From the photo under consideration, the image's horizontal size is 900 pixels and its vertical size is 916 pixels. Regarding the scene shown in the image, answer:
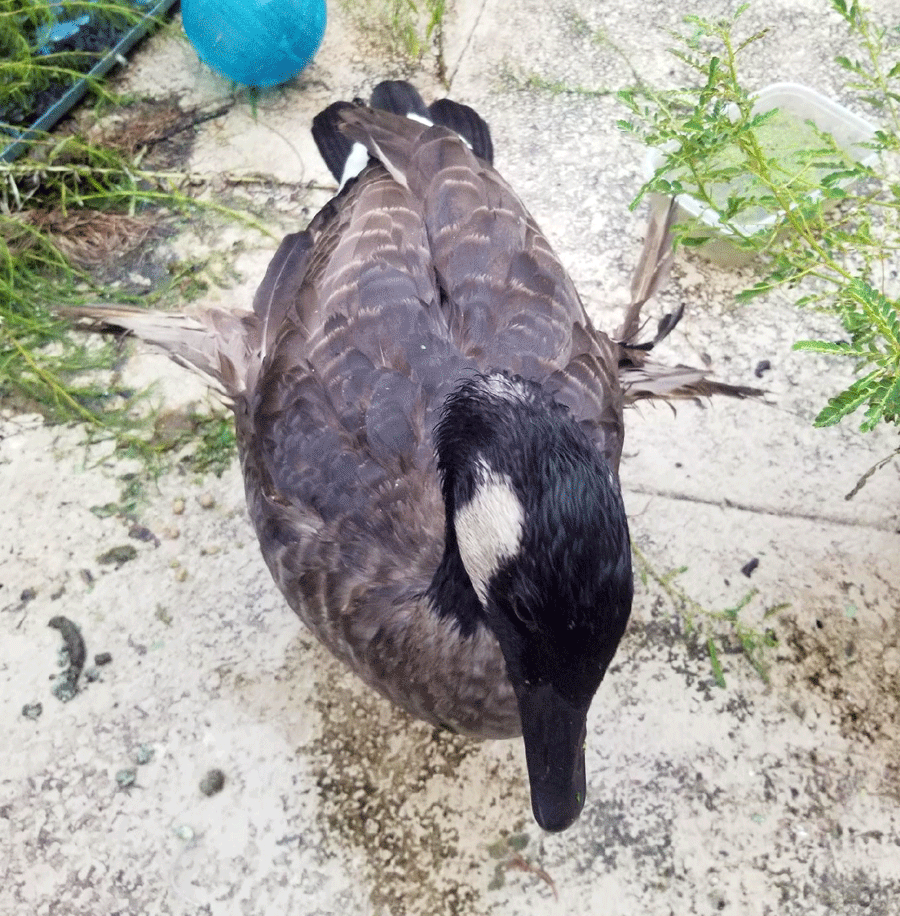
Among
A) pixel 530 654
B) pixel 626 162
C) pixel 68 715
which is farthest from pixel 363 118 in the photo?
pixel 68 715

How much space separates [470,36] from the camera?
386 centimetres

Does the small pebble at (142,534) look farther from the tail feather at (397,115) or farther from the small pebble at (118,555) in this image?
the tail feather at (397,115)

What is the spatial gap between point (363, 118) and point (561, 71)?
1.52m

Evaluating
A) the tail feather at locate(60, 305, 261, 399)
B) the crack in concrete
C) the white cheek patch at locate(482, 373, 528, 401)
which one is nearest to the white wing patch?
the tail feather at locate(60, 305, 261, 399)

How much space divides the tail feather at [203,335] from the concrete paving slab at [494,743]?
1.41ft

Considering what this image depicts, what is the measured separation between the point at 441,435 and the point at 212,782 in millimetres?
1381

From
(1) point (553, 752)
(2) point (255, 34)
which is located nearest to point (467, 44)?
(2) point (255, 34)

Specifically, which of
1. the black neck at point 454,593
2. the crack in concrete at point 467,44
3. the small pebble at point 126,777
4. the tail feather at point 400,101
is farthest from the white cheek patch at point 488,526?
the crack in concrete at point 467,44

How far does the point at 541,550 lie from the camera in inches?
53.5

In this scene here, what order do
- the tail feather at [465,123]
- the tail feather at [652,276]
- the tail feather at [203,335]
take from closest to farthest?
1. the tail feather at [203,335]
2. the tail feather at [652,276]
3. the tail feather at [465,123]

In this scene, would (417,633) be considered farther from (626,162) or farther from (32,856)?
(626,162)

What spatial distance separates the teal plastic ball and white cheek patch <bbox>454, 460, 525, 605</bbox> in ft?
8.53

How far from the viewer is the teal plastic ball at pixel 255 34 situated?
3.28m

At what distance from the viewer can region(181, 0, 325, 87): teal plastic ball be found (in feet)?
10.8
